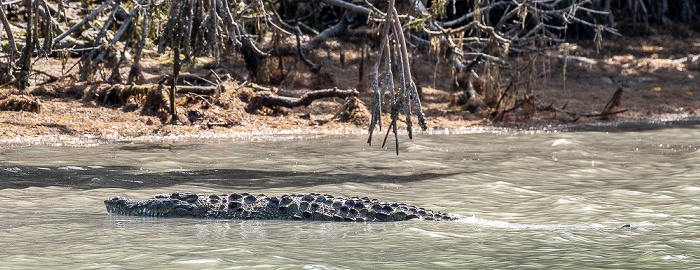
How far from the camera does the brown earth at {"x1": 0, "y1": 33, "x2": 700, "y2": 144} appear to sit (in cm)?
1087

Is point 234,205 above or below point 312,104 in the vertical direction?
below

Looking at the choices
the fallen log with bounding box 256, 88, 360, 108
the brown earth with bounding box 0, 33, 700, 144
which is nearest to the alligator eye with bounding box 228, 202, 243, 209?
the brown earth with bounding box 0, 33, 700, 144

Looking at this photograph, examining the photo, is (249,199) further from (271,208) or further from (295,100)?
(295,100)

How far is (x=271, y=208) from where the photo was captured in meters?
5.87

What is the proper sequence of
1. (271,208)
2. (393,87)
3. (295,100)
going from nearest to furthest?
(271,208)
(393,87)
(295,100)

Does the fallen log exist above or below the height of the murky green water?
above

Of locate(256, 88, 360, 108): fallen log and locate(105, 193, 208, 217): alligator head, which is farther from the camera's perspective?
locate(256, 88, 360, 108): fallen log

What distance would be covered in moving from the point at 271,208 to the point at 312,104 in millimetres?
7146

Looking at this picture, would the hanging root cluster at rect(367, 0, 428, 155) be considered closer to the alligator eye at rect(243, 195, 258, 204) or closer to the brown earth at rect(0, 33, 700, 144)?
the alligator eye at rect(243, 195, 258, 204)

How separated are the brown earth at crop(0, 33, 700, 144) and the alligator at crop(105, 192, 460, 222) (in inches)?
176

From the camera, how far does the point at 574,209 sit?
619 cm

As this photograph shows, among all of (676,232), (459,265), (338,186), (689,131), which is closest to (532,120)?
(689,131)

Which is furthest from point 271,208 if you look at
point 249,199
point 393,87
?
point 393,87

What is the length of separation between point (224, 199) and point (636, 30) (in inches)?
721
